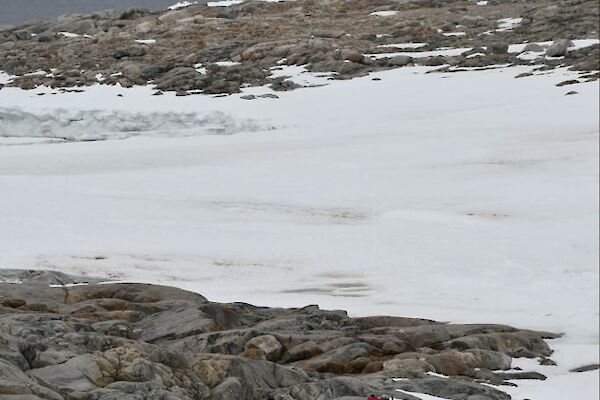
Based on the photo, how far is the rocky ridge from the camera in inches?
1668

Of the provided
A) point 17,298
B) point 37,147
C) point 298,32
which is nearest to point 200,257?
point 17,298

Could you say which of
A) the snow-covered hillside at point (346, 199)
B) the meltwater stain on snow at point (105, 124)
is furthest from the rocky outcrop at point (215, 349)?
the meltwater stain on snow at point (105, 124)

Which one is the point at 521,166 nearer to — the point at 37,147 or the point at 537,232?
the point at 537,232

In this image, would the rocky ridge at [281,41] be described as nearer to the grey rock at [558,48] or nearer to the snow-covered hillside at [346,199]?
the grey rock at [558,48]

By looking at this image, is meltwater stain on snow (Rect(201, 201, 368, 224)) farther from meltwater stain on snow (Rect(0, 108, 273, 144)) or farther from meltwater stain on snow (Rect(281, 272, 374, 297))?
meltwater stain on snow (Rect(0, 108, 273, 144))

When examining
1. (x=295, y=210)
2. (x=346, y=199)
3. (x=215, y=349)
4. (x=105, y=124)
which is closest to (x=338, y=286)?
(x=215, y=349)

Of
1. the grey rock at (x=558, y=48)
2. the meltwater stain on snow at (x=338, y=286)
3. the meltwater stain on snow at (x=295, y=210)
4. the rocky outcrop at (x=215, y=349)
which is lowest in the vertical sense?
the meltwater stain on snow at (x=338, y=286)

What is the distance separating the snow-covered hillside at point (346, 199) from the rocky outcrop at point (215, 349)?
97 cm

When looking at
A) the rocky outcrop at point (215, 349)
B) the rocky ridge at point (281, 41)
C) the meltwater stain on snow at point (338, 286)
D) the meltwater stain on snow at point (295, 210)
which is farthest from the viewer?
the rocky ridge at point (281, 41)

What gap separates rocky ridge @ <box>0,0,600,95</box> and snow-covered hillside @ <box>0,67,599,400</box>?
413 centimetres

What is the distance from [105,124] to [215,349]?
83.0ft

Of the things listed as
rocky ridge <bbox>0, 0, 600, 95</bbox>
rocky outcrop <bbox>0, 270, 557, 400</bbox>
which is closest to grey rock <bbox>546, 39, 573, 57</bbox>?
rocky ridge <bbox>0, 0, 600, 95</bbox>

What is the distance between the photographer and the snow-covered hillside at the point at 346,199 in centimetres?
1602

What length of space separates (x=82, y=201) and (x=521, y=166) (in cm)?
1104
